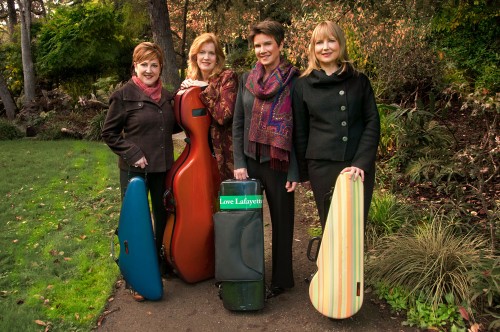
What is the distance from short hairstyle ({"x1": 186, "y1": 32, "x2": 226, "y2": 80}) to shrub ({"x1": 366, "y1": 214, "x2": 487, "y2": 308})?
1863 mm

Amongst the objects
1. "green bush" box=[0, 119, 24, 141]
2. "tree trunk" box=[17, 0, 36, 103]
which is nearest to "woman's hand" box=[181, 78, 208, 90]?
"green bush" box=[0, 119, 24, 141]

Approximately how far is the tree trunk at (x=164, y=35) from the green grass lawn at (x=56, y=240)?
367 centimetres

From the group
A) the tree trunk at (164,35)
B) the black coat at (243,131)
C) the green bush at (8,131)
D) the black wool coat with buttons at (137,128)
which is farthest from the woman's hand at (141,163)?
the green bush at (8,131)

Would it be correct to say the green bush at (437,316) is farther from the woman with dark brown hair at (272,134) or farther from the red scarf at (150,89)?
the red scarf at (150,89)

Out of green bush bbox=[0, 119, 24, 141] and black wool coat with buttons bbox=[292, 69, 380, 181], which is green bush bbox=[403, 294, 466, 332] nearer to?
black wool coat with buttons bbox=[292, 69, 380, 181]

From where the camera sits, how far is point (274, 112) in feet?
10.0

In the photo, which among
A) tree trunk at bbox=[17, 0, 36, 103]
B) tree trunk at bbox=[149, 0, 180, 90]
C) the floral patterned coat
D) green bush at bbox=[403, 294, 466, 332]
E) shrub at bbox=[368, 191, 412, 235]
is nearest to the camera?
green bush at bbox=[403, 294, 466, 332]

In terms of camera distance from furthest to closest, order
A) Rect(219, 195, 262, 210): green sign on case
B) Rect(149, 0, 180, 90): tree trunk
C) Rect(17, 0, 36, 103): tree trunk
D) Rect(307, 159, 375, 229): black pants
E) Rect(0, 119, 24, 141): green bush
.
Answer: Rect(17, 0, 36, 103): tree trunk → Rect(0, 119, 24, 141): green bush → Rect(149, 0, 180, 90): tree trunk → Rect(219, 195, 262, 210): green sign on case → Rect(307, 159, 375, 229): black pants

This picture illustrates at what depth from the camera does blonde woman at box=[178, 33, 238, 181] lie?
11.1 feet

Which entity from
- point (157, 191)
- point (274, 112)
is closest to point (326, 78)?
point (274, 112)

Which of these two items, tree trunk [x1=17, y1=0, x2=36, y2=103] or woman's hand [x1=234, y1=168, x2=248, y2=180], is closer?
woman's hand [x1=234, y1=168, x2=248, y2=180]

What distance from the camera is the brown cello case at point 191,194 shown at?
3445mm

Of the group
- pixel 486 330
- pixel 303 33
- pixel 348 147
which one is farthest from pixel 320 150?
pixel 303 33

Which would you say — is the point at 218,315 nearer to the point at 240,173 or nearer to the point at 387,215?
the point at 240,173
